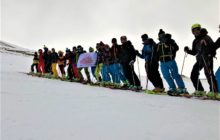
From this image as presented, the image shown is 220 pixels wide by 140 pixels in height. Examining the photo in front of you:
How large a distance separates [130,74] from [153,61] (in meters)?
1.37

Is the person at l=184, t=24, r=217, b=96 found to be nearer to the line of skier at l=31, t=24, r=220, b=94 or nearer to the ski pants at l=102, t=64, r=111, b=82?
the line of skier at l=31, t=24, r=220, b=94

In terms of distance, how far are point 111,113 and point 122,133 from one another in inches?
61.6

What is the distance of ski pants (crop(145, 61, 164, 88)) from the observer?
1304cm

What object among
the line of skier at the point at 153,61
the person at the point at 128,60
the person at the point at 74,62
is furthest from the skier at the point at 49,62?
the person at the point at 128,60

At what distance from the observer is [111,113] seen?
6848 millimetres

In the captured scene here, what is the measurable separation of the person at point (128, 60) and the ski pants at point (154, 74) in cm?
85

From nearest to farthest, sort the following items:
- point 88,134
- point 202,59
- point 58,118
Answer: point 88,134, point 58,118, point 202,59

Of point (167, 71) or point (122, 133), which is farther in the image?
point (167, 71)

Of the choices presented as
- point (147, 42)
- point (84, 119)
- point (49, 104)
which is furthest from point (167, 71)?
point (84, 119)

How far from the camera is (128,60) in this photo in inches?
564

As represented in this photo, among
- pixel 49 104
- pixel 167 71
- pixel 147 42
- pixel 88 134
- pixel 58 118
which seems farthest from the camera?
pixel 147 42

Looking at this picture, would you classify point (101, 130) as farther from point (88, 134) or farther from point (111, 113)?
point (111, 113)

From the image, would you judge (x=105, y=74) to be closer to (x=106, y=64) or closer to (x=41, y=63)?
(x=106, y=64)

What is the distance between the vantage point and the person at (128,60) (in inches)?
553
